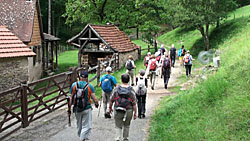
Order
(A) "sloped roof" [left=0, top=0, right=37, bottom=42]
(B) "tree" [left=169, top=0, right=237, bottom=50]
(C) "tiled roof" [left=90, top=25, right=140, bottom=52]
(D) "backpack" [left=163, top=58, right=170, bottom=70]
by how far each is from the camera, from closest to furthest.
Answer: (D) "backpack" [left=163, top=58, right=170, bottom=70] → (A) "sloped roof" [left=0, top=0, right=37, bottom=42] → (C) "tiled roof" [left=90, top=25, right=140, bottom=52] → (B) "tree" [left=169, top=0, right=237, bottom=50]

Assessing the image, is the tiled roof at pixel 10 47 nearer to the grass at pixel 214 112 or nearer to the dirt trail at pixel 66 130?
the dirt trail at pixel 66 130

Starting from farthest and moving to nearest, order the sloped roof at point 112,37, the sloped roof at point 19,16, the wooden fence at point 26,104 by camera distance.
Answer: the sloped roof at point 112,37
the sloped roof at point 19,16
the wooden fence at point 26,104

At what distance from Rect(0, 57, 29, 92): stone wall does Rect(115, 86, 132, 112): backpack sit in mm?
10195

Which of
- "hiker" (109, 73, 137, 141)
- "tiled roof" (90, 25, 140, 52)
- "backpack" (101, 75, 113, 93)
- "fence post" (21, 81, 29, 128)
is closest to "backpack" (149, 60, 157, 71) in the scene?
"backpack" (101, 75, 113, 93)

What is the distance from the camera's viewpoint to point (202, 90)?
922 cm

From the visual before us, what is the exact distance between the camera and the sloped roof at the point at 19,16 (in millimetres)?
18578

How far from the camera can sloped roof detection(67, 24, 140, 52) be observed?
22.9m

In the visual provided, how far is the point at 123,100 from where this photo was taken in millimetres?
6438

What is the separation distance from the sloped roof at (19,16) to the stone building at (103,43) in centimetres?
468

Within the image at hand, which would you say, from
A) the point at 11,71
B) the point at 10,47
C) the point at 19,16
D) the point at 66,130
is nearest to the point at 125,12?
the point at 19,16

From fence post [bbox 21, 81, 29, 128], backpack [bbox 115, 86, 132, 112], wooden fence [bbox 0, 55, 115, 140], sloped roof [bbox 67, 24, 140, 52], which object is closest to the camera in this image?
backpack [bbox 115, 86, 132, 112]

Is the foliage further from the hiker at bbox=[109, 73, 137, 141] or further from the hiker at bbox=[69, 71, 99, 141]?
the hiker at bbox=[109, 73, 137, 141]

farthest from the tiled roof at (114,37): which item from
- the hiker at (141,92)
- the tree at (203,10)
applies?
the hiker at (141,92)

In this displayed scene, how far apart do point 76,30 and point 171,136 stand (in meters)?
53.0
